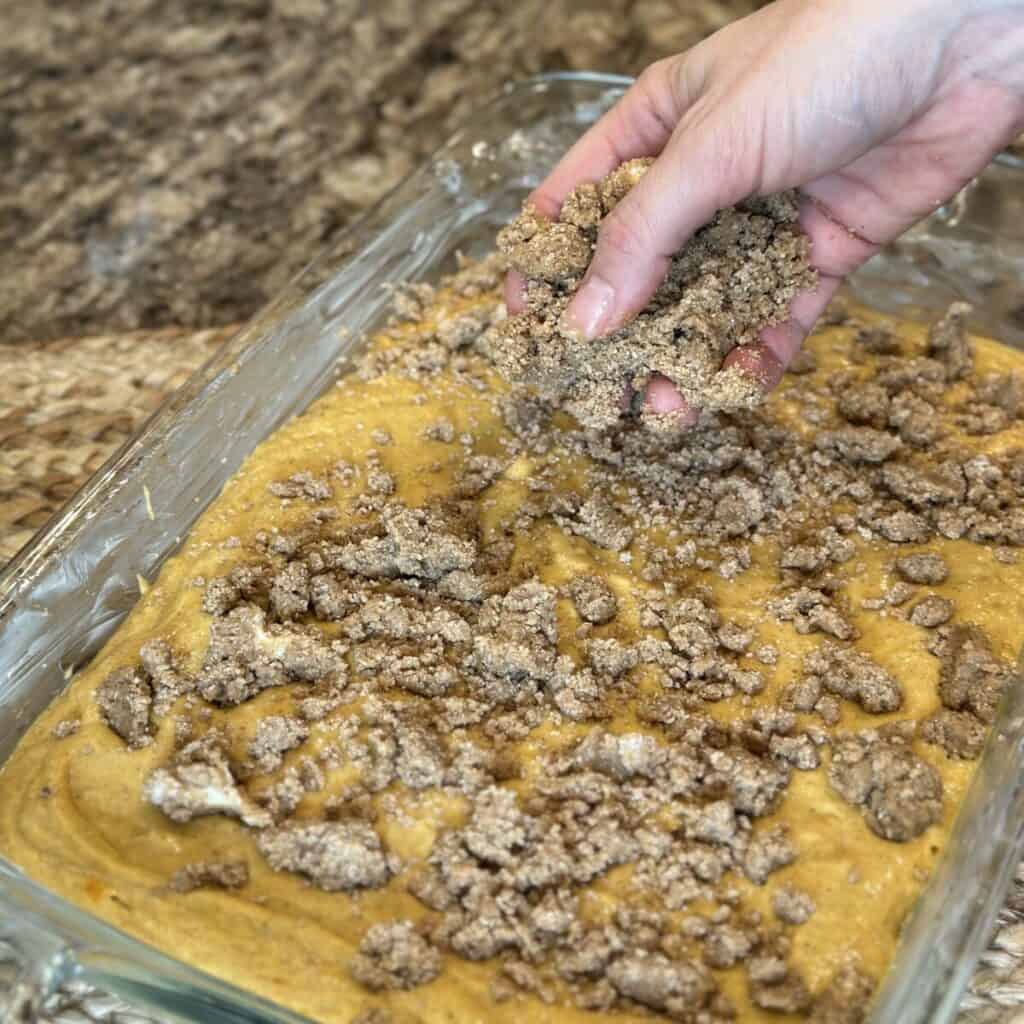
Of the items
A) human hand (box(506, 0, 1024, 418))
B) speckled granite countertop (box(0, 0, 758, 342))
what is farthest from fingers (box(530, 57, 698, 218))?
speckled granite countertop (box(0, 0, 758, 342))

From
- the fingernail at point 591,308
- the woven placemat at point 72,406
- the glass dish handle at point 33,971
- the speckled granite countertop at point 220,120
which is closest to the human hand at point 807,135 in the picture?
the fingernail at point 591,308

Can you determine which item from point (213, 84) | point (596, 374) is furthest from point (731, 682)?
point (213, 84)

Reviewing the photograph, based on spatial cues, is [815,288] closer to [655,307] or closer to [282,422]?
[655,307]

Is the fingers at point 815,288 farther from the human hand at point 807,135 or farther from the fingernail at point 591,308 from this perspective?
the fingernail at point 591,308

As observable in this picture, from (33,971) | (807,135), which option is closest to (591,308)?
(807,135)

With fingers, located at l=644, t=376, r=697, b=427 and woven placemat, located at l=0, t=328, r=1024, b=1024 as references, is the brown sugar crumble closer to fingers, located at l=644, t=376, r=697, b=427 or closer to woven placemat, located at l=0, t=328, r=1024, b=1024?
fingers, located at l=644, t=376, r=697, b=427

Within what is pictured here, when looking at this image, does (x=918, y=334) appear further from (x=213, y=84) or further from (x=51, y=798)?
(x=213, y=84)
